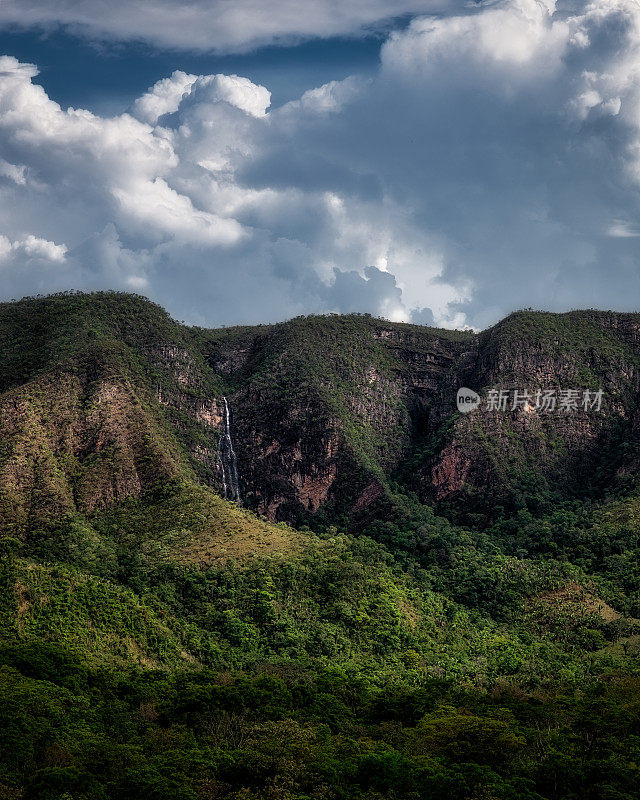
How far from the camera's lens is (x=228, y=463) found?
403 feet

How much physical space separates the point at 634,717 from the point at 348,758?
1782 cm

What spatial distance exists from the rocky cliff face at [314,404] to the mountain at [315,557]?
0.37 metres

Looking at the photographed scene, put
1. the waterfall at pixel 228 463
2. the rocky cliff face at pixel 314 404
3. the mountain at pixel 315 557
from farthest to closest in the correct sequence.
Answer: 1. the waterfall at pixel 228 463
2. the rocky cliff face at pixel 314 404
3. the mountain at pixel 315 557

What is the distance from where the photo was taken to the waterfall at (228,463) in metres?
119

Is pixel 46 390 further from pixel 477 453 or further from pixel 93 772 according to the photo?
pixel 93 772

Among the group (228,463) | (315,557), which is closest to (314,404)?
(228,463)

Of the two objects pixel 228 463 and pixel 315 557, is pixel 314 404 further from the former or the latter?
pixel 315 557

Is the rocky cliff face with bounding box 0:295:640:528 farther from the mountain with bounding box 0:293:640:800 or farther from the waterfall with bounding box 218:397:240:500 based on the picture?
the waterfall with bounding box 218:397:240:500

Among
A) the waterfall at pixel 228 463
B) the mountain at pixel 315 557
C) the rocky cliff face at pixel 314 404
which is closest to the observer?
the mountain at pixel 315 557

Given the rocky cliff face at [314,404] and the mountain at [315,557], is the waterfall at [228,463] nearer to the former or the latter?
the mountain at [315,557]

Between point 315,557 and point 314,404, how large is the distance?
36.5 meters

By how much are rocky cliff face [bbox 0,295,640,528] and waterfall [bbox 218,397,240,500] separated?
38.6 inches

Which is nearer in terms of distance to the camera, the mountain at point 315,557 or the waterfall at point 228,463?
the mountain at point 315,557

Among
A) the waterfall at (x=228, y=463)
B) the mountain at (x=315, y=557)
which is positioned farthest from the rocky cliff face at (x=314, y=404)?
the waterfall at (x=228, y=463)
